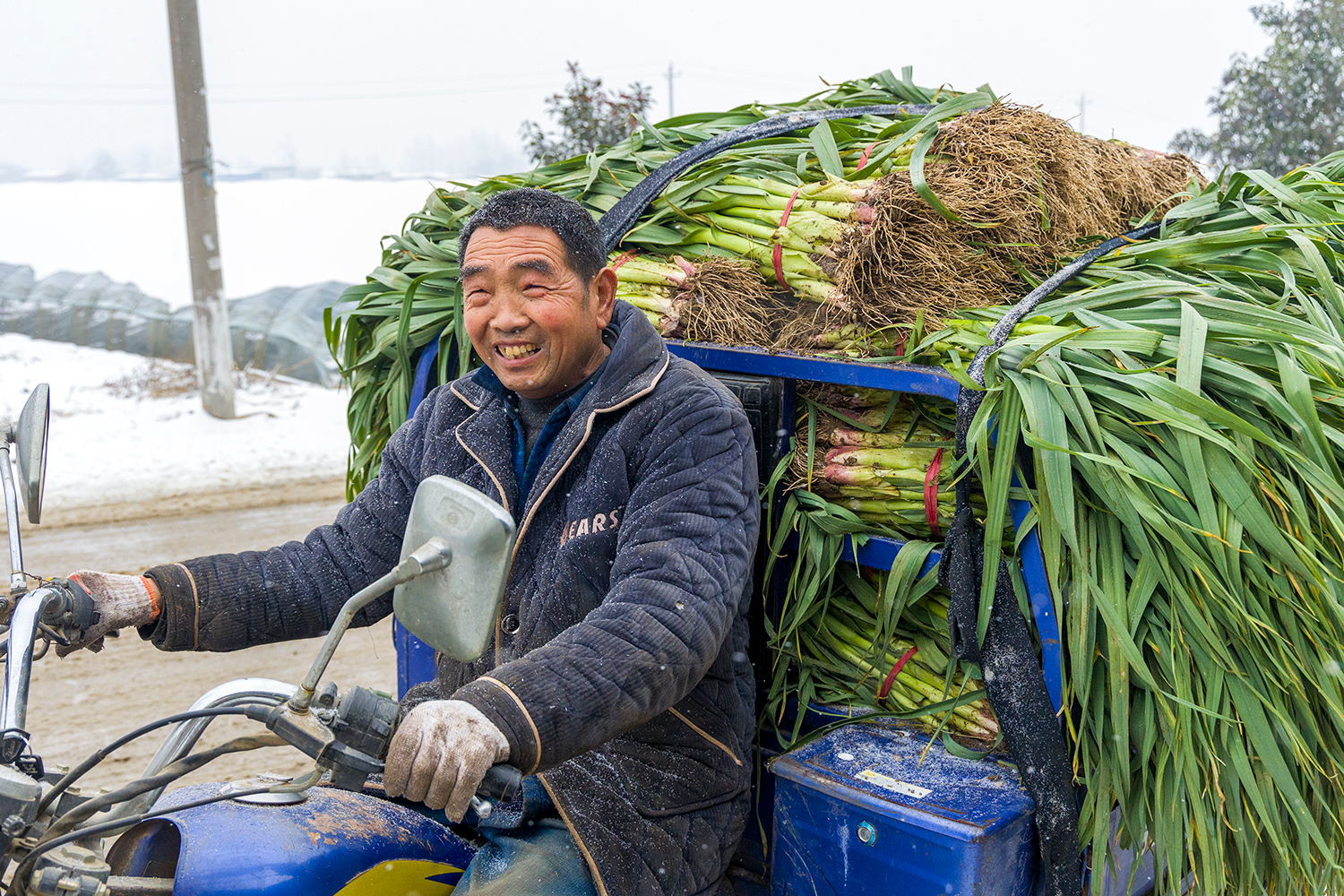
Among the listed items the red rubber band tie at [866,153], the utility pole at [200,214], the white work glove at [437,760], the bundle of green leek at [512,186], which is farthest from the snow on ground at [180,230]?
the white work glove at [437,760]

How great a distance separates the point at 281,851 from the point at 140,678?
3.35 meters

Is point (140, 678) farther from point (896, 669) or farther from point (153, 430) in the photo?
point (153, 430)

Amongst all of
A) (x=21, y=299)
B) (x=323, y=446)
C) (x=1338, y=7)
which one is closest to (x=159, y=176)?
(x=21, y=299)

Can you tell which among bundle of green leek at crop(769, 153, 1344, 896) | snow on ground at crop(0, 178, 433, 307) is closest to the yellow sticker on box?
bundle of green leek at crop(769, 153, 1344, 896)

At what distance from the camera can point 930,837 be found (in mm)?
1902

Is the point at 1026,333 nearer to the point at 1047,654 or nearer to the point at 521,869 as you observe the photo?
the point at 1047,654

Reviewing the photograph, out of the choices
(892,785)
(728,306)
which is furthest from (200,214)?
(892,785)

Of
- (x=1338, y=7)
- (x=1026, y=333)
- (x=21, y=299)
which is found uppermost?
(x=1338, y=7)

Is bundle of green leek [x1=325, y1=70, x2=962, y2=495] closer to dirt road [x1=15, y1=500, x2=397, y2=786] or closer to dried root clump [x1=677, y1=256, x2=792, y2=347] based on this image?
Answer: dried root clump [x1=677, y1=256, x2=792, y2=347]

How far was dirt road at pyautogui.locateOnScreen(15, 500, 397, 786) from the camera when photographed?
13.2 ft

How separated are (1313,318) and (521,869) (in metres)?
1.86

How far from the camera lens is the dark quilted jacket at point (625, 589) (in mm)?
1835

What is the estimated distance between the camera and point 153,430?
387 inches

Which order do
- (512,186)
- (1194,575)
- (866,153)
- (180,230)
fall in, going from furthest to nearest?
(180,230), (512,186), (866,153), (1194,575)
